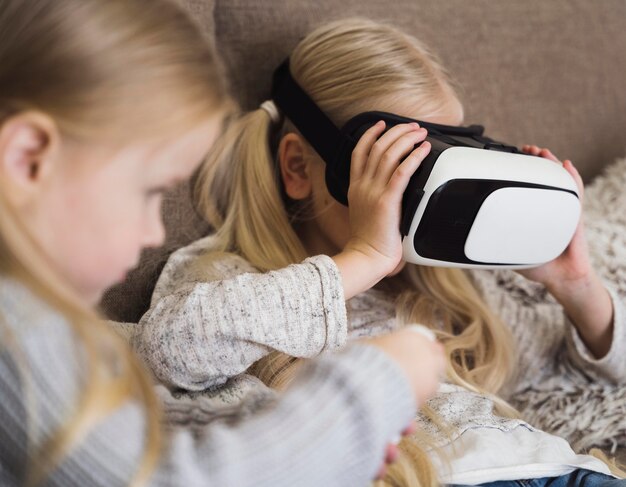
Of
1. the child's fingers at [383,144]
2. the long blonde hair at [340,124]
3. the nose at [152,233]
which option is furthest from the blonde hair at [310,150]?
the nose at [152,233]

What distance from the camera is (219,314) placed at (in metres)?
0.74

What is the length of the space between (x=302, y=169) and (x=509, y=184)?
1.03 feet

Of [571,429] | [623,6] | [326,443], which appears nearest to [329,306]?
[326,443]

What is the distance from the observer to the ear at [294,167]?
1042 millimetres

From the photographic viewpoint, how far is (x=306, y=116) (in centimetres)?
101

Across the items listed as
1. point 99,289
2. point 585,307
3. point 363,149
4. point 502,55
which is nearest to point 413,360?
point 99,289

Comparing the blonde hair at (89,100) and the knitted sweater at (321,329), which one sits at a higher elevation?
the blonde hair at (89,100)

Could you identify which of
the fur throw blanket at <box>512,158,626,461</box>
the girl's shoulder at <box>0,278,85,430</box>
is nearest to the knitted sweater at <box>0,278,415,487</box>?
the girl's shoulder at <box>0,278,85,430</box>

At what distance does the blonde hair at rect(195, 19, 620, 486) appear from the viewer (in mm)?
990

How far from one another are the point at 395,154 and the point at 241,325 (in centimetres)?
26

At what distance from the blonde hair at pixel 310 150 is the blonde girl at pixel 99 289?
0.39 m

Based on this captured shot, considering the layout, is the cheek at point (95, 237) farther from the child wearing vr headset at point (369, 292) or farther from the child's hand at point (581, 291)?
the child's hand at point (581, 291)

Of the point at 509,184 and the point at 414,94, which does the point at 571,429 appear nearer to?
the point at 509,184

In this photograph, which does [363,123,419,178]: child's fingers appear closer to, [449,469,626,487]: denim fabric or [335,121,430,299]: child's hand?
[335,121,430,299]: child's hand
